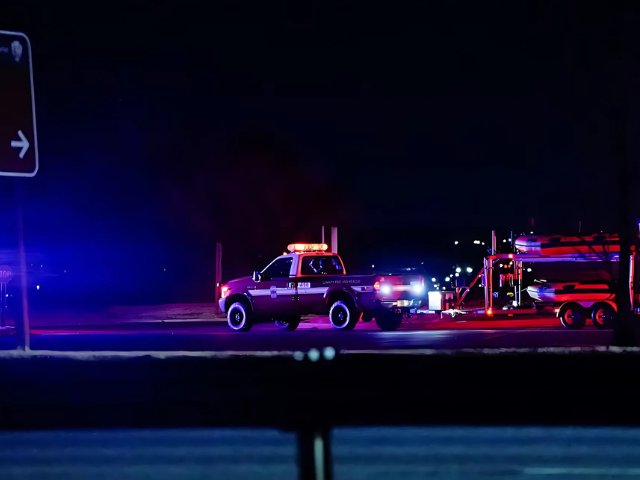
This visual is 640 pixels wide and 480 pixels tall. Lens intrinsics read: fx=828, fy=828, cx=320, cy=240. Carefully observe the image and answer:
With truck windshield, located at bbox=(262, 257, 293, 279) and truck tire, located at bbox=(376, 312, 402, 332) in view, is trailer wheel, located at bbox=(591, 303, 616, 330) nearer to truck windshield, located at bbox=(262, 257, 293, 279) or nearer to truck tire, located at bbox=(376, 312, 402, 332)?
truck tire, located at bbox=(376, 312, 402, 332)

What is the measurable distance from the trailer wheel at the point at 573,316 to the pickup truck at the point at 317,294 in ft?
14.9

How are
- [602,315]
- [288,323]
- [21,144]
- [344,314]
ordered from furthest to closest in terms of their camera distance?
1. [288,323]
2. [602,315]
3. [344,314]
4. [21,144]

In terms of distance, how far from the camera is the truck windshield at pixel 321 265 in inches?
945

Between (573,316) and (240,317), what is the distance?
32.4 feet

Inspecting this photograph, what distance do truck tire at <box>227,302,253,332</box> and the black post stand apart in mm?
15296

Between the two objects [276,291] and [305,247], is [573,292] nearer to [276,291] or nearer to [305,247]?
[305,247]

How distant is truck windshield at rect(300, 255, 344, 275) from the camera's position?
24000 millimetres

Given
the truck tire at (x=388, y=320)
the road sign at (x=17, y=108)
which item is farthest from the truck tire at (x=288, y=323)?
the road sign at (x=17, y=108)

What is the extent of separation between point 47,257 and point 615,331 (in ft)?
150

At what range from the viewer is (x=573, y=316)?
24.4 m

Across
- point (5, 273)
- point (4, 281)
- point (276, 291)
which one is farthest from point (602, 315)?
point (4, 281)

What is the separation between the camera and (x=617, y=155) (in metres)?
15.1

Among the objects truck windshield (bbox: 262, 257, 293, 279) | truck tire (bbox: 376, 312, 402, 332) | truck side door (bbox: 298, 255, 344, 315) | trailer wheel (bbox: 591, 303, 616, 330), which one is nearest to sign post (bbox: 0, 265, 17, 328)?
truck windshield (bbox: 262, 257, 293, 279)

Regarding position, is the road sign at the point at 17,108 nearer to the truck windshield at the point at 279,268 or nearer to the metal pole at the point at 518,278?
the truck windshield at the point at 279,268
